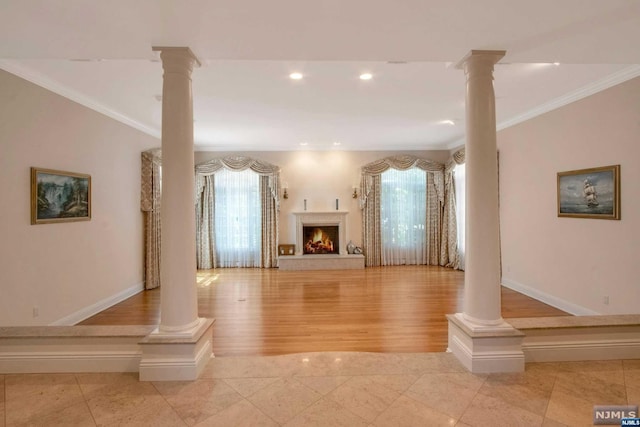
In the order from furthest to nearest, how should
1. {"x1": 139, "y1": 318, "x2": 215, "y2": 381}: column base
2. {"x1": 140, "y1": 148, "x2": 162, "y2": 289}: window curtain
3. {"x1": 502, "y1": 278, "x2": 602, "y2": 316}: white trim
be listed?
{"x1": 140, "y1": 148, "x2": 162, "y2": 289}: window curtain → {"x1": 502, "y1": 278, "x2": 602, "y2": 316}: white trim → {"x1": 139, "y1": 318, "x2": 215, "y2": 381}: column base

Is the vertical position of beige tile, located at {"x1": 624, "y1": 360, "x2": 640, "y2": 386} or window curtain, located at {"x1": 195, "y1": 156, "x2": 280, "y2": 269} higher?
window curtain, located at {"x1": 195, "y1": 156, "x2": 280, "y2": 269}

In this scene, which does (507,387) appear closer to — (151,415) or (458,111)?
(151,415)

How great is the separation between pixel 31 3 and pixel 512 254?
6.50 meters

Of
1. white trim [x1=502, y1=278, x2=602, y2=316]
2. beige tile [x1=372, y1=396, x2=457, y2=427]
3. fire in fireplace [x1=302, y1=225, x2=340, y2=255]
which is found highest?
fire in fireplace [x1=302, y1=225, x2=340, y2=255]

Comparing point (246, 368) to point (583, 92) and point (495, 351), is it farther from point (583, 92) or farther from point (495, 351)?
point (583, 92)

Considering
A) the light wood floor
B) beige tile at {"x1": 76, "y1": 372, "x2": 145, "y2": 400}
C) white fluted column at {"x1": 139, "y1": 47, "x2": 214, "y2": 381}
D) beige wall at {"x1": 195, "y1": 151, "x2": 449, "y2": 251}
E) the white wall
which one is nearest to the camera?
beige tile at {"x1": 76, "y1": 372, "x2": 145, "y2": 400}

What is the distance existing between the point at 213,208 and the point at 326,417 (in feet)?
20.6

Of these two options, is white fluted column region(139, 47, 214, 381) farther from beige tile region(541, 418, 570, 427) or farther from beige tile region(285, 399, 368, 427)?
beige tile region(541, 418, 570, 427)

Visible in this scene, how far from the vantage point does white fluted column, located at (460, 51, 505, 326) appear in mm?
2268

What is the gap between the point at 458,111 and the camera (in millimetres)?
4734

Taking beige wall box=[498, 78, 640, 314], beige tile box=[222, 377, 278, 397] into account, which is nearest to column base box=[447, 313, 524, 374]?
beige tile box=[222, 377, 278, 397]

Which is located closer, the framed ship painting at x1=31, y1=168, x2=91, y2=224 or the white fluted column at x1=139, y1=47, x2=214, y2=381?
the white fluted column at x1=139, y1=47, x2=214, y2=381

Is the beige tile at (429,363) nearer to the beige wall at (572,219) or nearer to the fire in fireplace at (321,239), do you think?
the beige wall at (572,219)

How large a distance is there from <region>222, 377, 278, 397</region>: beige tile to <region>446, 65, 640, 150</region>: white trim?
15.5 ft
